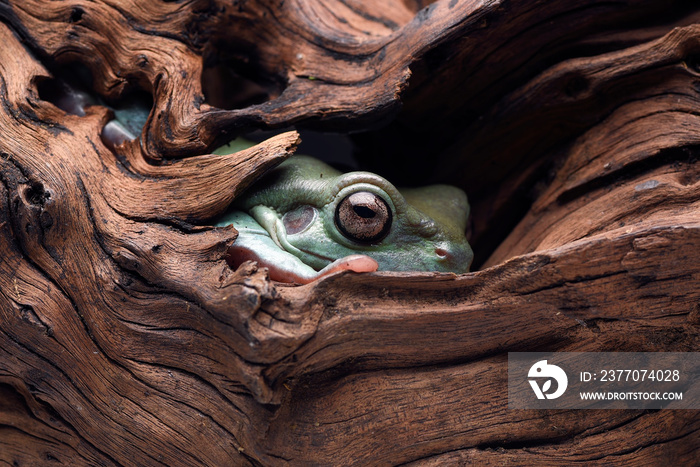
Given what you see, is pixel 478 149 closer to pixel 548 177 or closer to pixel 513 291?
pixel 548 177

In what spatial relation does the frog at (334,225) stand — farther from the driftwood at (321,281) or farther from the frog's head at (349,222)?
the driftwood at (321,281)

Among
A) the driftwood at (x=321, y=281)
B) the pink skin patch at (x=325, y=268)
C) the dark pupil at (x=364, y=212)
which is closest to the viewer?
the driftwood at (x=321, y=281)

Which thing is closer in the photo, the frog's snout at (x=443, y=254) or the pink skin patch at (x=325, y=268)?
the pink skin patch at (x=325, y=268)

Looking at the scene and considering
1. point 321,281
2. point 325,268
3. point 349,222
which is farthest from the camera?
point 349,222

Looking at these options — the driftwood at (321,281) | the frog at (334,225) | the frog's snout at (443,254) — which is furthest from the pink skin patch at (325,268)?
the frog's snout at (443,254)

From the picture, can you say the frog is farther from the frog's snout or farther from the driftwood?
the driftwood

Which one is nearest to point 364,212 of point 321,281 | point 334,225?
point 334,225

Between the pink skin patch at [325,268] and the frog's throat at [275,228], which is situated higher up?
the frog's throat at [275,228]

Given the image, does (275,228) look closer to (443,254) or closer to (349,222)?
(349,222)
